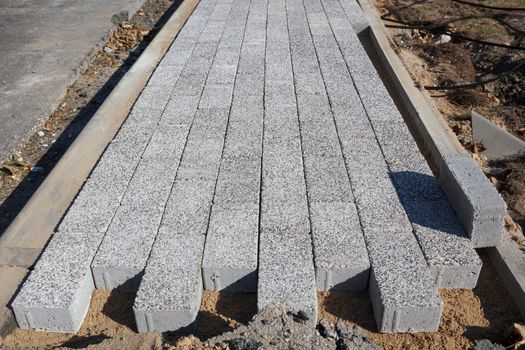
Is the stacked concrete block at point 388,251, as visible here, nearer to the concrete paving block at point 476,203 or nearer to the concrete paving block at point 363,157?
the concrete paving block at point 363,157

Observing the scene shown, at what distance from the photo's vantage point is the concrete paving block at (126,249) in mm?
3592

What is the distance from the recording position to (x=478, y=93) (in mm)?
7043

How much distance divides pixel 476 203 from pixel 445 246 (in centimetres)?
37

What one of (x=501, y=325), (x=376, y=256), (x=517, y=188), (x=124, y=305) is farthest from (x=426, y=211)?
(x=124, y=305)

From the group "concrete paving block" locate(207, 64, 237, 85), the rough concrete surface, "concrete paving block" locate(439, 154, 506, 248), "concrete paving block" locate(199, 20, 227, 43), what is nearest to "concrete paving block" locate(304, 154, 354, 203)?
"concrete paving block" locate(439, 154, 506, 248)

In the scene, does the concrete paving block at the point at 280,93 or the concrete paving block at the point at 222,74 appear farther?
the concrete paving block at the point at 222,74

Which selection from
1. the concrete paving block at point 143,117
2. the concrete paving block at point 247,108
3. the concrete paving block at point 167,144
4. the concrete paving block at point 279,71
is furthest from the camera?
the concrete paving block at point 279,71

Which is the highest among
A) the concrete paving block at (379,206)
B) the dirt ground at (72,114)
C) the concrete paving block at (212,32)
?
the concrete paving block at (212,32)

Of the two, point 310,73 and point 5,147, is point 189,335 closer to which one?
point 5,147

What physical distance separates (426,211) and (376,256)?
0.74m

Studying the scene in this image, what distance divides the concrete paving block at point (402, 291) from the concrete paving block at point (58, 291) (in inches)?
76.6

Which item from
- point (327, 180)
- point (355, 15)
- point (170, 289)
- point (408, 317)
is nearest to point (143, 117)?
point (327, 180)

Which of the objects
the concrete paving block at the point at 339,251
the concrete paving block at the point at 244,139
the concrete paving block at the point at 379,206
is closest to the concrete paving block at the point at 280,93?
the concrete paving block at the point at 244,139

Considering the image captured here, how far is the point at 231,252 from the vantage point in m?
3.67
